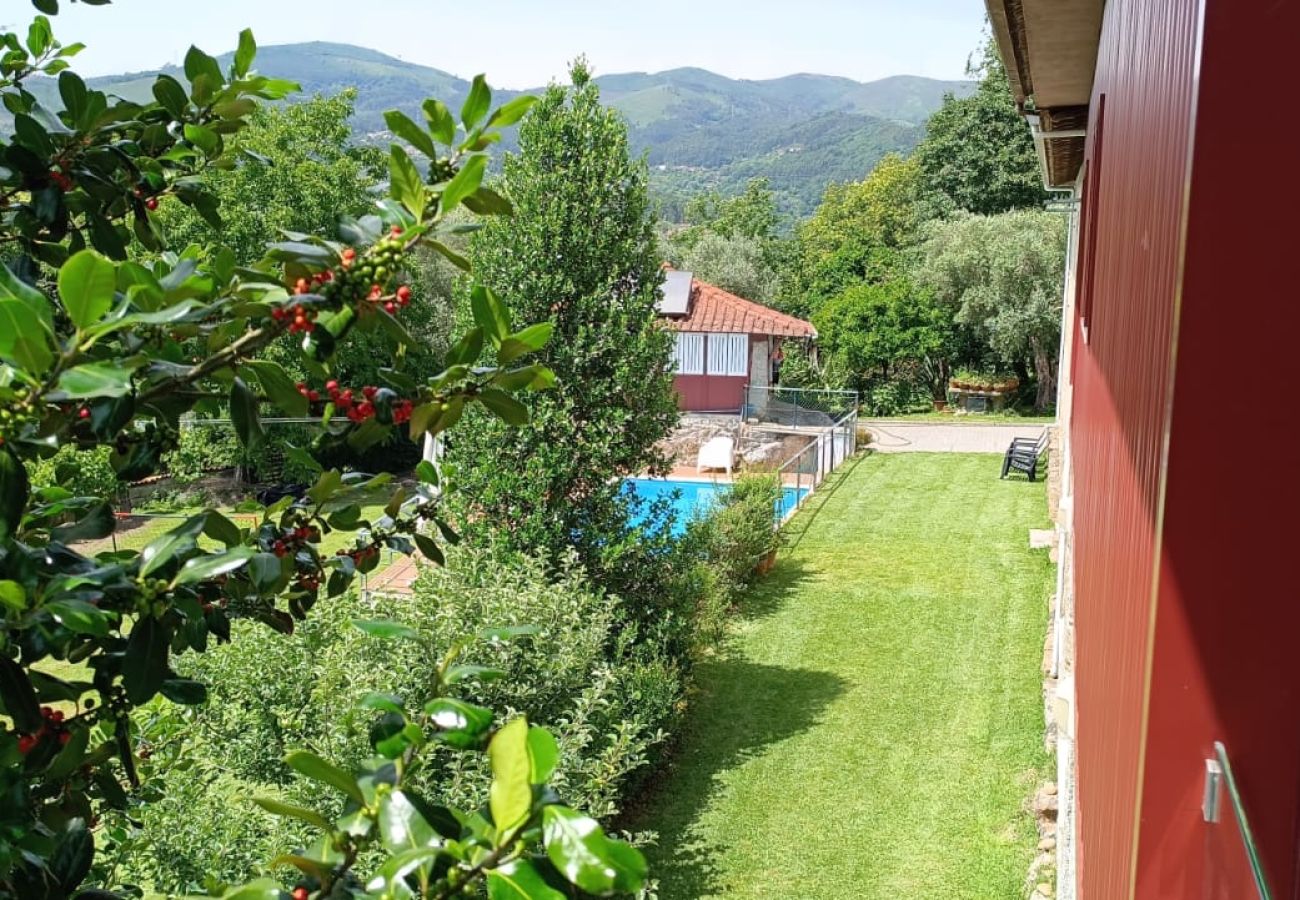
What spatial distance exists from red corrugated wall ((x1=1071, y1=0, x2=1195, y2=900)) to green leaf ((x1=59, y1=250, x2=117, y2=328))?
1502mm

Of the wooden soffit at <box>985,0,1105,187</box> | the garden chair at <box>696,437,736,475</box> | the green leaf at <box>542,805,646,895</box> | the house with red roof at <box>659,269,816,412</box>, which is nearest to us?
the green leaf at <box>542,805,646,895</box>

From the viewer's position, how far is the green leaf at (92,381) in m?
1.03

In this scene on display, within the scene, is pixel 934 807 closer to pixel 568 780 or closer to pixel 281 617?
pixel 568 780

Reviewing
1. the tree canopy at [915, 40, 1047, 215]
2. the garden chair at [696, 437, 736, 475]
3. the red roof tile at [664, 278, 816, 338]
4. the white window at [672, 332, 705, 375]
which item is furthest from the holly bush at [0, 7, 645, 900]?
the tree canopy at [915, 40, 1047, 215]

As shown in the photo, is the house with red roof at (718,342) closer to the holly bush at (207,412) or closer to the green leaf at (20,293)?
the holly bush at (207,412)

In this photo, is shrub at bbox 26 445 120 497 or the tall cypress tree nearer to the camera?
shrub at bbox 26 445 120 497

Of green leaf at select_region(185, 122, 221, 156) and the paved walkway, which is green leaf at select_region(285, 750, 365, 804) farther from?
the paved walkway

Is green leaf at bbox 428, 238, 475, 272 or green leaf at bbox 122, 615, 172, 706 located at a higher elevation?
green leaf at bbox 428, 238, 475, 272

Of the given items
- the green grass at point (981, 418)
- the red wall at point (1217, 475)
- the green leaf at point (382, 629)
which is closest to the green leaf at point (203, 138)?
the green leaf at point (382, 629)

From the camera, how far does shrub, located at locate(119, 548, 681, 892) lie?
16.1 feet

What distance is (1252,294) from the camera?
1.42 metres

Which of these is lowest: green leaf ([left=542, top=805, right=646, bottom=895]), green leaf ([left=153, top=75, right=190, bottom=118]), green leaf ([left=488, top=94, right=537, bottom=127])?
green leaf ([left=542, top=805, right=646, bottom=895])

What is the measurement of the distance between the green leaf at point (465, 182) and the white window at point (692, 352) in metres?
29.3

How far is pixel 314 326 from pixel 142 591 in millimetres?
393
